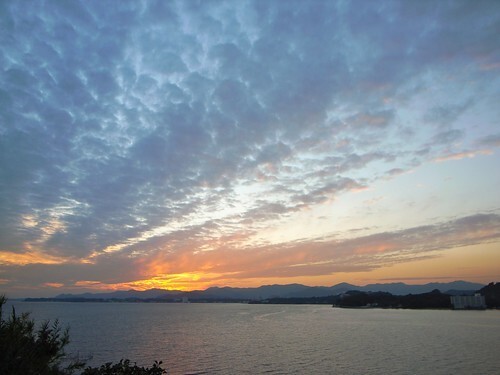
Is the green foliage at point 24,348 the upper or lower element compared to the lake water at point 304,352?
upper

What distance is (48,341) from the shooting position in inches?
750

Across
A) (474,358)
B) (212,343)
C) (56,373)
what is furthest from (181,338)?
(56,373)

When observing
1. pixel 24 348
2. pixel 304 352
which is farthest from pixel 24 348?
pixel 304 352

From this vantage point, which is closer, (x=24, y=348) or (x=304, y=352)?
(x=24, y=348)

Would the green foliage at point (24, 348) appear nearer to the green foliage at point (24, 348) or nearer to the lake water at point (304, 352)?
the green foliage at point (24, 348)

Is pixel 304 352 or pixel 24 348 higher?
pixel 24 348

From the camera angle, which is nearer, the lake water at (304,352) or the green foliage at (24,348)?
the green foliage at (24,348)

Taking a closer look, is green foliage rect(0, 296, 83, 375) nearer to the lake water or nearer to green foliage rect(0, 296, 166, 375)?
green foliage rect(0, 296, 166, 375)

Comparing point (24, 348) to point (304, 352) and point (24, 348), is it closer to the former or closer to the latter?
point (24, 348)

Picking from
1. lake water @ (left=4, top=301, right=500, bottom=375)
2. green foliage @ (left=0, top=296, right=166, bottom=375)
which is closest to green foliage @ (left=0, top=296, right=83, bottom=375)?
green foliage @ (left=0, top=296, right=166, bottom=375)

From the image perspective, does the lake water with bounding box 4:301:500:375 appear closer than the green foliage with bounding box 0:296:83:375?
No

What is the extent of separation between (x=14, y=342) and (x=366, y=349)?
2848 inches

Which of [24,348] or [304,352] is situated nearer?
[24,348]

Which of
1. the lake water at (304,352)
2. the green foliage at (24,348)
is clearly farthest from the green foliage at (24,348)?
the lake water at (304,352)
